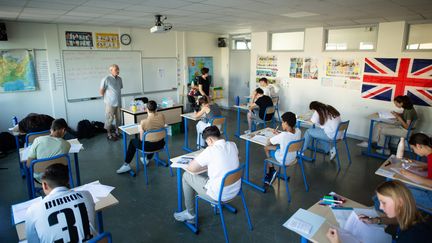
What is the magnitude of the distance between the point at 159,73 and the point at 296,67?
158 inches

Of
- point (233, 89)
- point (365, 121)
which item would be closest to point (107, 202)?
point (365, 121)

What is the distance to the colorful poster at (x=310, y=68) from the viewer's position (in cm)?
740

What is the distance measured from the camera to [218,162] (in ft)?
9.25

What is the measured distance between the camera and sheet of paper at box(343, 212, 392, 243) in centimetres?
191

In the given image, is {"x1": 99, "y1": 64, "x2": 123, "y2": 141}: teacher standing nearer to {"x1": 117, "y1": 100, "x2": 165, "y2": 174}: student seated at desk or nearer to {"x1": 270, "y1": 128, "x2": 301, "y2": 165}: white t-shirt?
{"x1": 117, "y1": 100, "x2": 165, "y2": 174}: student seated at desk

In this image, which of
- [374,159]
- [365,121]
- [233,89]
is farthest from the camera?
[233,89]

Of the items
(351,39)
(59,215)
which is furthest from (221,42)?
(59,215)

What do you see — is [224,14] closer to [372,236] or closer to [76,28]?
[76,28]

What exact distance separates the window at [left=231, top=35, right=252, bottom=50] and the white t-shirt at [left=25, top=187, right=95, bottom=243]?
8.21 meters

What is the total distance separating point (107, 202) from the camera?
7.82 feet

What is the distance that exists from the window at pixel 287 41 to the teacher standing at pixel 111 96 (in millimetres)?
4570

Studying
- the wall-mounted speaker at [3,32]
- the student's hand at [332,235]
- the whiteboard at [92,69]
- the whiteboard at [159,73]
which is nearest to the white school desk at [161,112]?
the whiteboard at [92,69]

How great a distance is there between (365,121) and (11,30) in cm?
A: 814

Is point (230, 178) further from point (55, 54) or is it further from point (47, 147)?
point (55, 54)
